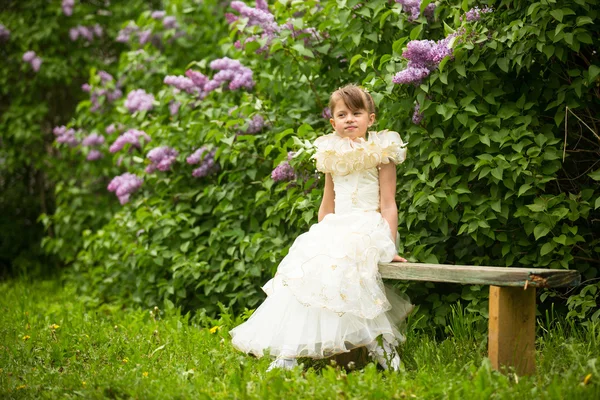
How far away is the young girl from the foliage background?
372 millimetres

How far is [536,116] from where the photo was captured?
150 inches

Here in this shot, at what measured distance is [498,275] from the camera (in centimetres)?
279

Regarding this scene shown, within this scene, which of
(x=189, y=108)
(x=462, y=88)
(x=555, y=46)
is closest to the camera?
(x=555, y=46)

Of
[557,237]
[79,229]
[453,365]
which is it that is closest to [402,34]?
[557,237]

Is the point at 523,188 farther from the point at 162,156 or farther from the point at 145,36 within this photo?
the point at 145,36

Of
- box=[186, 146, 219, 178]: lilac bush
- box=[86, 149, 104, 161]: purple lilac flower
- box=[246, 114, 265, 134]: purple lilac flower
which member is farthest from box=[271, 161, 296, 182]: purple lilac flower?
box=[86, 149, 104, 161]: purple lilac flower

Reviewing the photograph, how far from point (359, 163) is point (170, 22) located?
11.6ft

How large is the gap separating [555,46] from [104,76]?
468 centimetres

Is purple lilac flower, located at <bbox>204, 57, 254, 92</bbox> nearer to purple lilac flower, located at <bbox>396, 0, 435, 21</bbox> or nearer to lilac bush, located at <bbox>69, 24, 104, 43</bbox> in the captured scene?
purple lilac flower, located at <bbox>396, 0, 435, 21</bbox>

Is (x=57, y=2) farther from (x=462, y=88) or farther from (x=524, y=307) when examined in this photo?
(x=524, y=307)

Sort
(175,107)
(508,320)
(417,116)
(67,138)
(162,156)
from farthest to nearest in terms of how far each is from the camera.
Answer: (67,138)
(175,107)
(162,156)
(417,116)
(508,320)

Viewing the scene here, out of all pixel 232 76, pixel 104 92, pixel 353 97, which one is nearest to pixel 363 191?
pixel 353 97

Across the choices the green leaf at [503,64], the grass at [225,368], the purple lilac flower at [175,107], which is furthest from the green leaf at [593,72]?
the purple lilac flower at [175,107]

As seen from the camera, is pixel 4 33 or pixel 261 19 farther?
pixel 4 33
